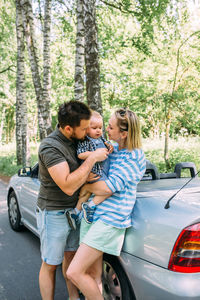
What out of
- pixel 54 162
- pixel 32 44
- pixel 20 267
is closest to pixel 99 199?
pixel 54 162

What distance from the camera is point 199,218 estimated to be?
7.09 ft

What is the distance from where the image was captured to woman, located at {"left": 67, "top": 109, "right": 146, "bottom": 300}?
245 centimetres

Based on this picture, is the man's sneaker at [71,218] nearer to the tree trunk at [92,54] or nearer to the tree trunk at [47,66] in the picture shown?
the tree trunk at [92,54]

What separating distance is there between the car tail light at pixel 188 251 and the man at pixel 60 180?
882 millimetres

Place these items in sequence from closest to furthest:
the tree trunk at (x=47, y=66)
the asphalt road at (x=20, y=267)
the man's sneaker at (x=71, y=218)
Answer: the man's sneaker at (x=71, y=218) < the asphalt road at (x=20, y=267) < the tree trunk at (x=47, y=66)

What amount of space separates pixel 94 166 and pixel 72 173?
8.0 inches

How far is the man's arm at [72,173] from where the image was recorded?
7.93ft

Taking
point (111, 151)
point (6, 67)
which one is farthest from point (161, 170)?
point (6, 67)

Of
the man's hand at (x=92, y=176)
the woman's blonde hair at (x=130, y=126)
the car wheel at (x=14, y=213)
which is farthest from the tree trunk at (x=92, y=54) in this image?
the man's hand at (x=92, y=176)

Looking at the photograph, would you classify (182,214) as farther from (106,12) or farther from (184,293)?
(106,12)

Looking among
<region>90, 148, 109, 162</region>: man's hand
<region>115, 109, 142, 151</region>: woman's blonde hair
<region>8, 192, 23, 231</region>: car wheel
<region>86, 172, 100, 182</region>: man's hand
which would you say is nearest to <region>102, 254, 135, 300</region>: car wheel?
<region>86, 172, 100, 182</region>: man's hand

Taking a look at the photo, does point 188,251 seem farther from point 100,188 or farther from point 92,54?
point 92,54

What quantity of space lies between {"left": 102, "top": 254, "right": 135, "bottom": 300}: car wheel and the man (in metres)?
0.41

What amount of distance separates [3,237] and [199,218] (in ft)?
13.9
